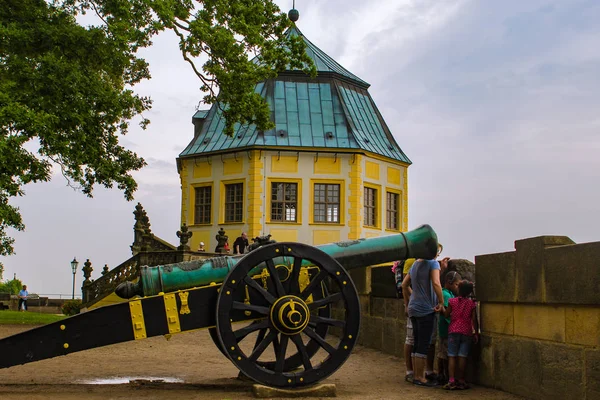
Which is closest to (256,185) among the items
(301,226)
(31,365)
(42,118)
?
(301,226)

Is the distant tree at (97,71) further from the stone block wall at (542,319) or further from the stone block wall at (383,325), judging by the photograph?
the stone block wall at (542,319)

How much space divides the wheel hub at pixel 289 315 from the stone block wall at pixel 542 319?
6.70ft

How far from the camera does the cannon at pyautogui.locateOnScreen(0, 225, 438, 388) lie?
24.1 feet

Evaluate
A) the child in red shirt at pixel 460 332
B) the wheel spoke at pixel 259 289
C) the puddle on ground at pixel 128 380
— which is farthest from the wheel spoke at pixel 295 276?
the puddle on ground at pixel 128 380

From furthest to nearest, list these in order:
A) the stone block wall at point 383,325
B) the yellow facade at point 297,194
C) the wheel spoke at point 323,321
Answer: the yellow facade at point 297,194 < the stone block wall at point 383,325 < the wheel spoke at point 323,321

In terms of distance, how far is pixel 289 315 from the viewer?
7.39m

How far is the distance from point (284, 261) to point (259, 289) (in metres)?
0.44

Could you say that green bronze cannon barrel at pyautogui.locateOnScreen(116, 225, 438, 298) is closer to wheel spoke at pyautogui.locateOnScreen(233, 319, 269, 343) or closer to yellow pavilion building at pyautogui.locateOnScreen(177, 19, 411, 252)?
wheel spoke at pyautogui.locateOnScreen(233, 319, 269, 343)

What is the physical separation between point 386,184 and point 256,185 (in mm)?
6149

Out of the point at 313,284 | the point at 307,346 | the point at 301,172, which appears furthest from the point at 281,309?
the point at 301,172

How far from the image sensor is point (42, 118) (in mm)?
16469

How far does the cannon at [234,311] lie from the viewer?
7.34 meters

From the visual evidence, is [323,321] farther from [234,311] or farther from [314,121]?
[314,121]

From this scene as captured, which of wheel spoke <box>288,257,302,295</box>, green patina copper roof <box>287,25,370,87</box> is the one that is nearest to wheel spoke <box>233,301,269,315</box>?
wheel spoke <box>288,257,302,295</box>
